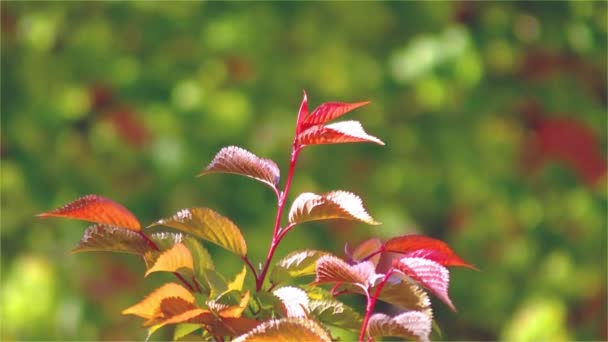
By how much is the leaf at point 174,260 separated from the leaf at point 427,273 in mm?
175

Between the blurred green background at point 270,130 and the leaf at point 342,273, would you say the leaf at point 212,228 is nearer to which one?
the leaf at point 342,273

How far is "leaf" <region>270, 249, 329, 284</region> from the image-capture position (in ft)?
3.00

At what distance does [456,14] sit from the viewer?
14.2 ft

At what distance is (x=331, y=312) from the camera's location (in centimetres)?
88

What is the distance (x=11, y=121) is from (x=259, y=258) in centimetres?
113

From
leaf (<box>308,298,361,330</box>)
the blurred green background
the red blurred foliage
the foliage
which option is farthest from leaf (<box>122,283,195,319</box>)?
the red blurred foliage

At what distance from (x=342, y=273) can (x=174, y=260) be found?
145mm

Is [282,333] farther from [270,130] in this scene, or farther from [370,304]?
[270,130]

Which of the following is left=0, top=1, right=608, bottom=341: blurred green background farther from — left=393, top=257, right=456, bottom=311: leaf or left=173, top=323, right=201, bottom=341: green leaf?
left=393, top=257, right=456, bottom=311: leaf

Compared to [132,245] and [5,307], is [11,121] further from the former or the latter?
[132,245]

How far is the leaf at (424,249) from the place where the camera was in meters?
0.88

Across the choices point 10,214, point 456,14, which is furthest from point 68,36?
point 456,14

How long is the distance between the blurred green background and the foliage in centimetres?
298

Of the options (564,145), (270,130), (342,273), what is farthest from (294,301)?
(564,145)
